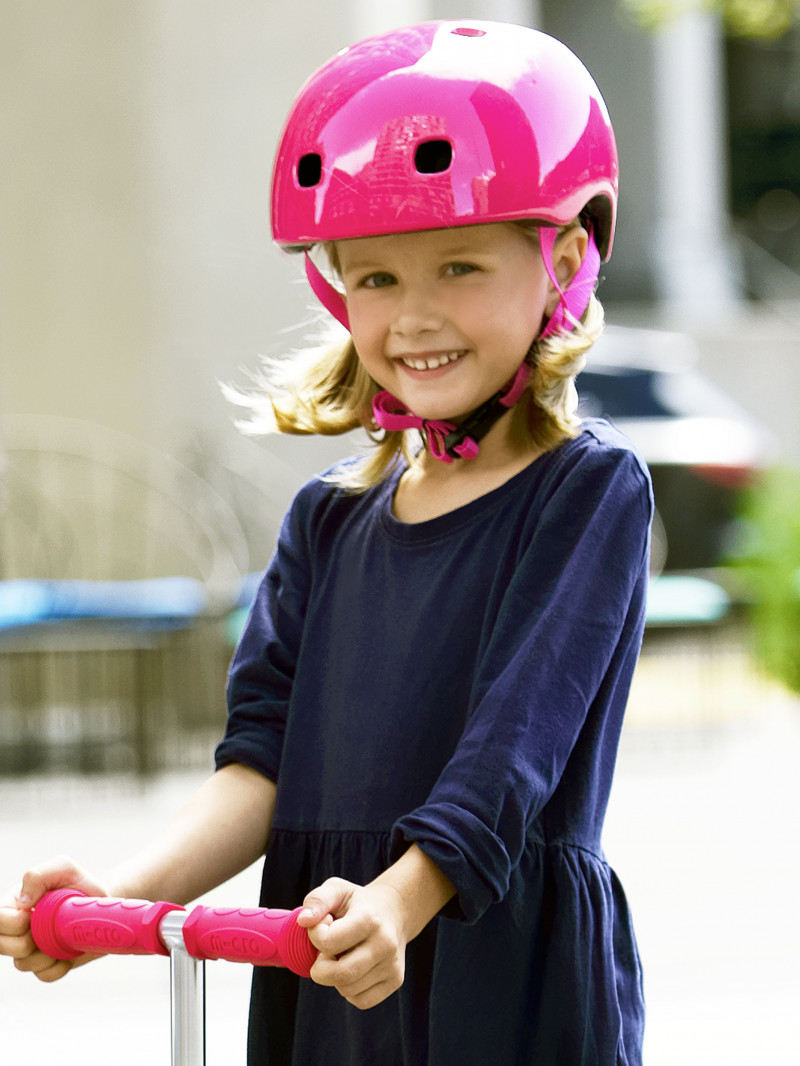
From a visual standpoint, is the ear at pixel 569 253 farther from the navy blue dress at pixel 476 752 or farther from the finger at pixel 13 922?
the finger at pixel 13 922

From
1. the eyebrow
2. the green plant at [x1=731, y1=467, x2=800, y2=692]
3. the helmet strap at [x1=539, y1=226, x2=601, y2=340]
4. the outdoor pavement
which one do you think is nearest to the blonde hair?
the helmet strap at [x1=539, y1=226, x2=601, y2=340]

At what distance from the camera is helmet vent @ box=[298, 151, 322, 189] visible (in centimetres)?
198

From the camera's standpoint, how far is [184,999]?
5.28 feet

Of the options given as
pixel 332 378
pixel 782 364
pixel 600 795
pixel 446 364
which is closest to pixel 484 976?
pixel 600 795

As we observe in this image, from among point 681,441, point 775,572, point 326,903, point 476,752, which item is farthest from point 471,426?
point 681,441

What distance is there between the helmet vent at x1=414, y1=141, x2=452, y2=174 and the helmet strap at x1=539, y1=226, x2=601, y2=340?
157mm

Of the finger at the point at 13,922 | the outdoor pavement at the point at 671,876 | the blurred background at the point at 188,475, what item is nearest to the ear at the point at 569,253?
the finger at the point at 13,922

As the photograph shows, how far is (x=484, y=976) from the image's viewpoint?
1.84 metres

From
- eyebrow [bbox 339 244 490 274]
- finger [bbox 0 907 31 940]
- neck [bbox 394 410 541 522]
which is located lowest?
finger [bbox 0 907 31 940]

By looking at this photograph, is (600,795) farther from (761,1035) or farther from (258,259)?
(258,259)

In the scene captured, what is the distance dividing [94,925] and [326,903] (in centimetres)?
29

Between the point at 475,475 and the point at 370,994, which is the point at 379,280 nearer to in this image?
the point at 475,475

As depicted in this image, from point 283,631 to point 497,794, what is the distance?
0.57 meters

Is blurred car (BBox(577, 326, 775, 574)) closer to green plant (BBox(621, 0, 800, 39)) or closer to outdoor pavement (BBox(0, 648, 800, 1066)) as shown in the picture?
outdoor pavement (BBox(0, 648, 800, 1066))
